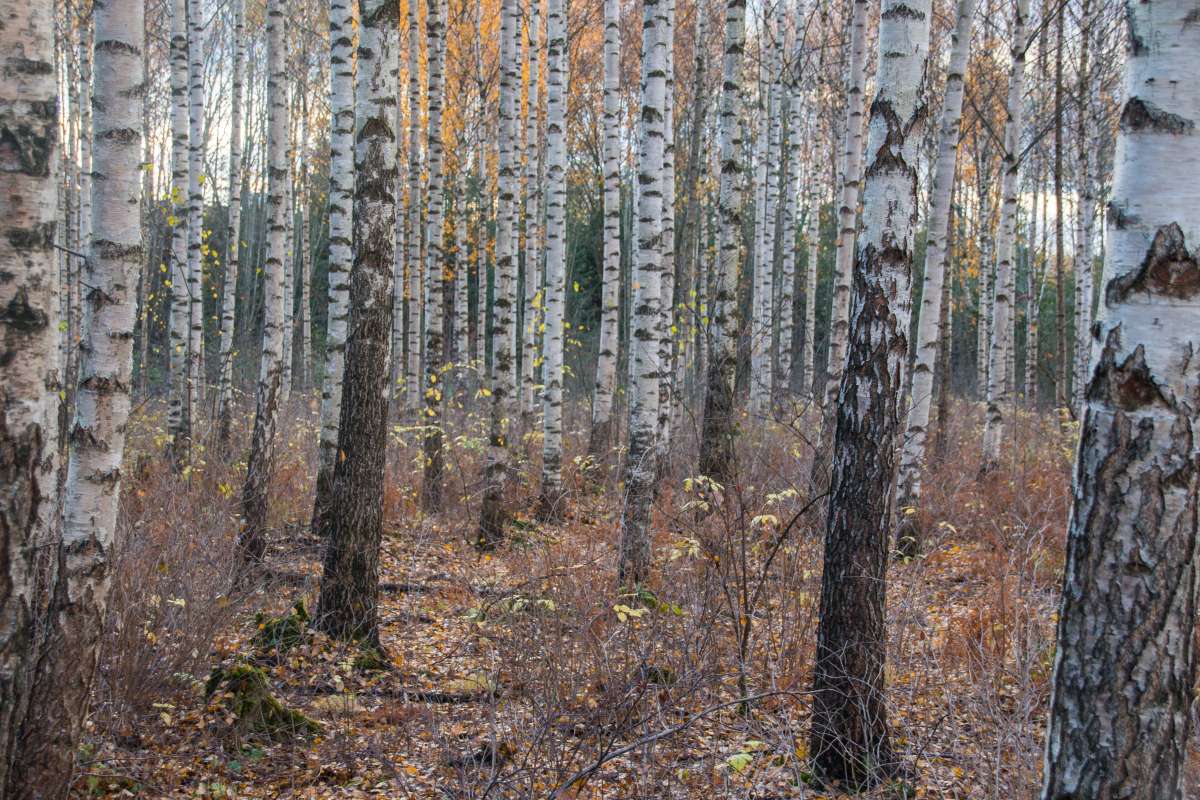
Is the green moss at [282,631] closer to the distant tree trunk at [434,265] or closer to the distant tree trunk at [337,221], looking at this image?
the distant tree trunk at [337,221]

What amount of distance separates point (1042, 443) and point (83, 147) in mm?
17219

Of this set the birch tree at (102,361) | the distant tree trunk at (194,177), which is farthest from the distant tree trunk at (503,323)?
the birch tree at (102,361)

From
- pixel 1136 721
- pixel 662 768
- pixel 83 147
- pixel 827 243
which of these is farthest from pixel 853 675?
pixel 827 243

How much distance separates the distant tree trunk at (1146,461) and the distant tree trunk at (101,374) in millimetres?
3277

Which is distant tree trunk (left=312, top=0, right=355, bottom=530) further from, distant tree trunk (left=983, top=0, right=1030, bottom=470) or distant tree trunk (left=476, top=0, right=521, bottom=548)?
distant tree trunk (left=983, top=0, right=1030, bottom=470)

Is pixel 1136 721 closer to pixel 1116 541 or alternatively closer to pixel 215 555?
pixel 1116 541

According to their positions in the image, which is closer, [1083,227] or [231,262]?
[231,262]

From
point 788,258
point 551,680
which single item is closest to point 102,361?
point 551,680

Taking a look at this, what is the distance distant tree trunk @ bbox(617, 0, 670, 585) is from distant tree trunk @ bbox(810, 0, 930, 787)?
7.97ft

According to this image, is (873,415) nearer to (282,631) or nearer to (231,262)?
(282,631)

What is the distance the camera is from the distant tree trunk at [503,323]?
8406 millimetres

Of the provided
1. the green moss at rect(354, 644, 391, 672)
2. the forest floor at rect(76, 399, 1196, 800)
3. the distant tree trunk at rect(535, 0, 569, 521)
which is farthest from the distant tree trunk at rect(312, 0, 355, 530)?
the distant tree trunk at rect(535, 0, 569, 521)

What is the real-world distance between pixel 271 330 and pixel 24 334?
16.0 feet

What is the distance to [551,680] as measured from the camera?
3949mm
